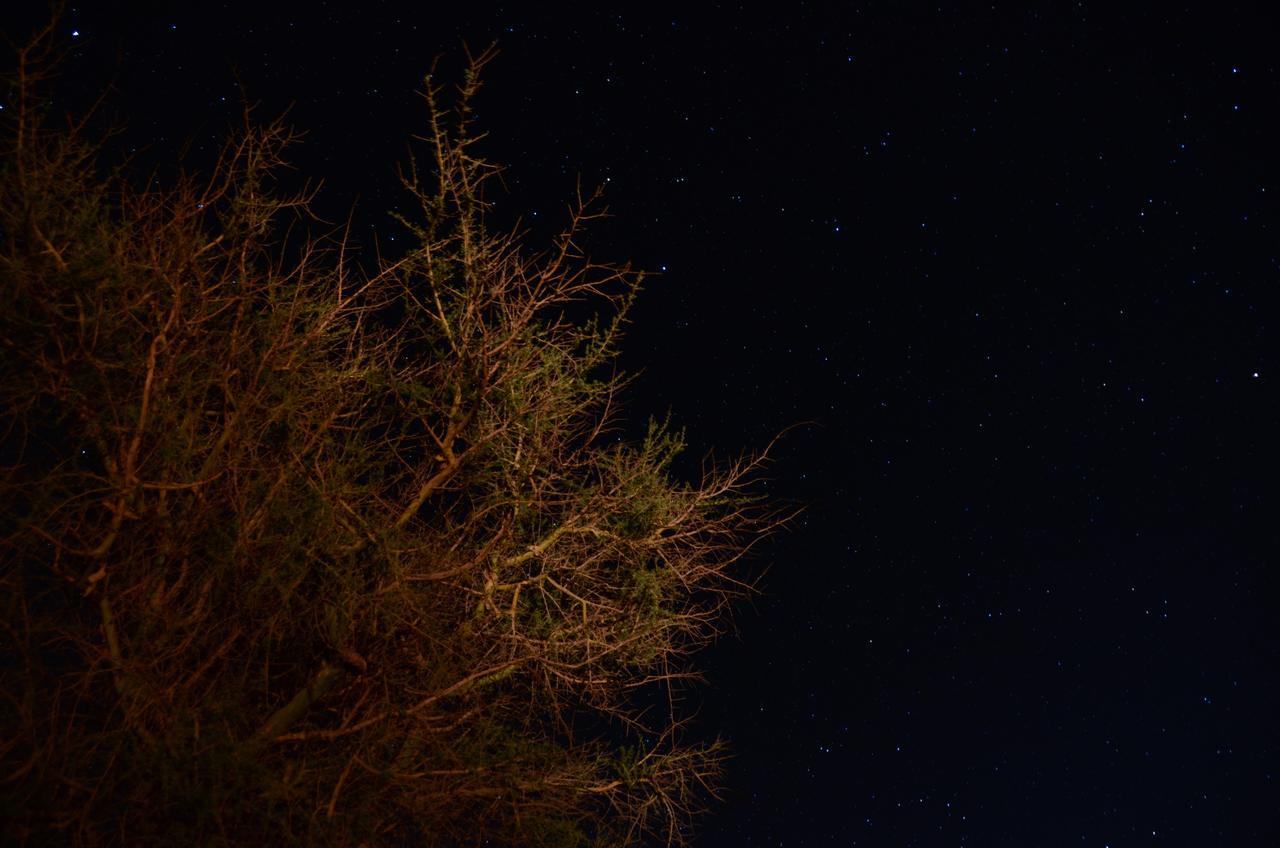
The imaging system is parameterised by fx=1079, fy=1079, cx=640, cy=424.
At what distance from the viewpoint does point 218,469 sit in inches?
213

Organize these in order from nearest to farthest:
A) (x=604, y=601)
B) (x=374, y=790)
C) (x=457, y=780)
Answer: (x=374, y=790) → (x=457, y=780) → (x=604, y=601)

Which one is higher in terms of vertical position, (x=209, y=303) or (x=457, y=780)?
(x=209, y=303)

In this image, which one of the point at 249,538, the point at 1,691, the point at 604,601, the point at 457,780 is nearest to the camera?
the point at 1,691

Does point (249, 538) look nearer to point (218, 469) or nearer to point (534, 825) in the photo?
point (218, 469)

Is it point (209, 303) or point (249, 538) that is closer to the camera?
point (249, 538)

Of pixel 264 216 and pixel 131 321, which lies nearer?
pixel 131 321

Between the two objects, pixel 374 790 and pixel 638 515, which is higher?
pixel 638 515

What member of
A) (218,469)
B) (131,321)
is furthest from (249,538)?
(131,321)

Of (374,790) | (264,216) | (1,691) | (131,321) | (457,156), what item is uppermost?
(457,156)

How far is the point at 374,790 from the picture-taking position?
18.6ft

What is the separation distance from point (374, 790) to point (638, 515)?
2.24 meters

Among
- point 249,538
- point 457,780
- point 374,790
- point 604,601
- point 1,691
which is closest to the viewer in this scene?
point 1,691

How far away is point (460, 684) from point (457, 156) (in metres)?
2.99

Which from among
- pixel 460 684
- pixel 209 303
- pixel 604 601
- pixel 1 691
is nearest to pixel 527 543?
pixel 604 601
